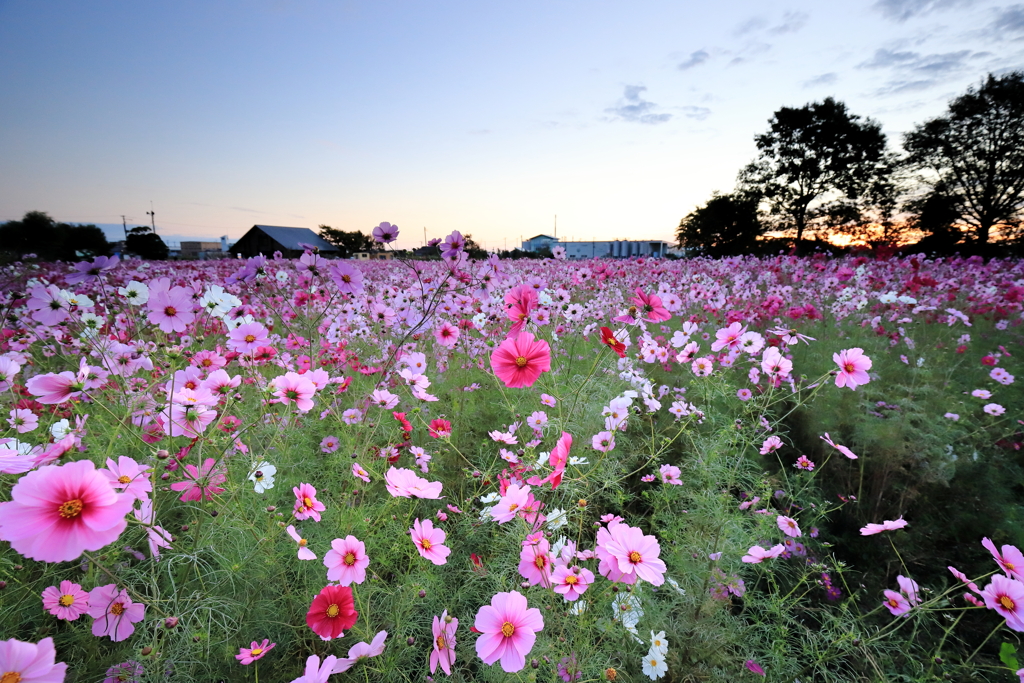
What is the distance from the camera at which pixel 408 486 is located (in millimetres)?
1036

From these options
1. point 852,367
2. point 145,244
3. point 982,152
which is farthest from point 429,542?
point 982,152

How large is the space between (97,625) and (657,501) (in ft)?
5.26

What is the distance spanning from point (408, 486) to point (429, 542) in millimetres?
138

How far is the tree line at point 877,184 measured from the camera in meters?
16.0

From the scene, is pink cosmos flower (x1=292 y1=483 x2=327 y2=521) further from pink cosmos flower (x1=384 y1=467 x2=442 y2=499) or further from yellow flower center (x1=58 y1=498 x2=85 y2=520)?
yellow flower center (x1=58 y1=498 x2=85 y2=520)

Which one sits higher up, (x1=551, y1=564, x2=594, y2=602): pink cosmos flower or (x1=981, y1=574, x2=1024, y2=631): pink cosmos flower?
(x1=551, y1=564, x2=594, y2=602): pink cosmos flower

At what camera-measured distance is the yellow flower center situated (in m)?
0.59

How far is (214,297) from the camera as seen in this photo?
179 centimetres

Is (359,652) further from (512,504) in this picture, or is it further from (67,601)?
(67,601)

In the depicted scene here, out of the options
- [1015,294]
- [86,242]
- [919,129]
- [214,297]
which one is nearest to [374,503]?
[214,297]

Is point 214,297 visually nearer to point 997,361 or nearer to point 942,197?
point 997,361

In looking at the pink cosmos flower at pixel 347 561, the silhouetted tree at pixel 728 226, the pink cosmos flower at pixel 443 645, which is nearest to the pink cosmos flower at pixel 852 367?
the pink cosmos flower at pixel 443 645

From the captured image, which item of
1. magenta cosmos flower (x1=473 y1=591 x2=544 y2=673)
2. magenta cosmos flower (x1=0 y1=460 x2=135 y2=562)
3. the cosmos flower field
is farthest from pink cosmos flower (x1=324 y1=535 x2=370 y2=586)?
magenta cosmos flower (x1=0 y1=460 x2=135 y2=562)

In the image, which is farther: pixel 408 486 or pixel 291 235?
pixel 291 235
